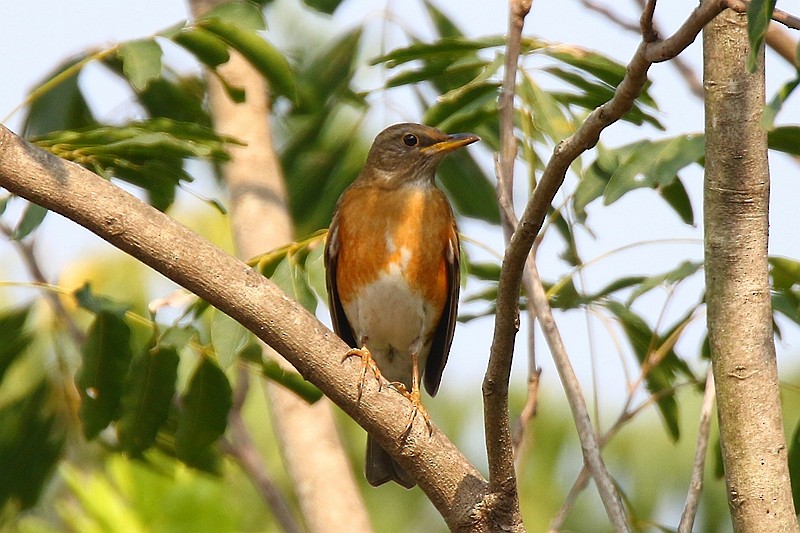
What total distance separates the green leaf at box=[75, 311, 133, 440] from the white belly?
1619 millimetres

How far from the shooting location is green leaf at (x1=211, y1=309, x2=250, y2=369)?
14.0 feet

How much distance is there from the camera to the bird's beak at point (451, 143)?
19.1ft

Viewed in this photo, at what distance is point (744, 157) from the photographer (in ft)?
12.2

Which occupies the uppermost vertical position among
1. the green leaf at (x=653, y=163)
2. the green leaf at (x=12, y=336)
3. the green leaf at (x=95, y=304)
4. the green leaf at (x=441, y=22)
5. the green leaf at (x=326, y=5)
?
the green leaf at (x=441, y=22)

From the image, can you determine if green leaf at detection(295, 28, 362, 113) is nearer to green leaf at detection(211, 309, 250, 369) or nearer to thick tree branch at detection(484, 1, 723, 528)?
green leaf at detection(211, 309, 250, 369)

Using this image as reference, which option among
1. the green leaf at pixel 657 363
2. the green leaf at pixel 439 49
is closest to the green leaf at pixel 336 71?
the green leaf at pixel 439 49

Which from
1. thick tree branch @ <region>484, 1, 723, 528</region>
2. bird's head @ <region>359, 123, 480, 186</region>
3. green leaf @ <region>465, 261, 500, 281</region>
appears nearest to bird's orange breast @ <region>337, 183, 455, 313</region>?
bird's head @ <region>359, 123, 480, 186</region>

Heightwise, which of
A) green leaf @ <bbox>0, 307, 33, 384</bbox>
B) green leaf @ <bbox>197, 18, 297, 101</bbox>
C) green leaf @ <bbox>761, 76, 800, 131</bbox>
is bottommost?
green leaf @ <bbox>0, 307, 33, 384</bbox>

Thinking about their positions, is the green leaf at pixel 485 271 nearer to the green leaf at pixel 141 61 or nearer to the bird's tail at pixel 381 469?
the bird's tail at pixel 381 469

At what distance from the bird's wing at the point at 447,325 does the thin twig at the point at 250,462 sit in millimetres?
1058

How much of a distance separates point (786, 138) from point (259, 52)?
223 centimetres

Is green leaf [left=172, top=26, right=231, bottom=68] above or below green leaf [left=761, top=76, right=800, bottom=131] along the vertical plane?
below

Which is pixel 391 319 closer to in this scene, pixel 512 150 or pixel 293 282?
pixel 293 282

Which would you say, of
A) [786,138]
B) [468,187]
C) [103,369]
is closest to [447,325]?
[468,187]
